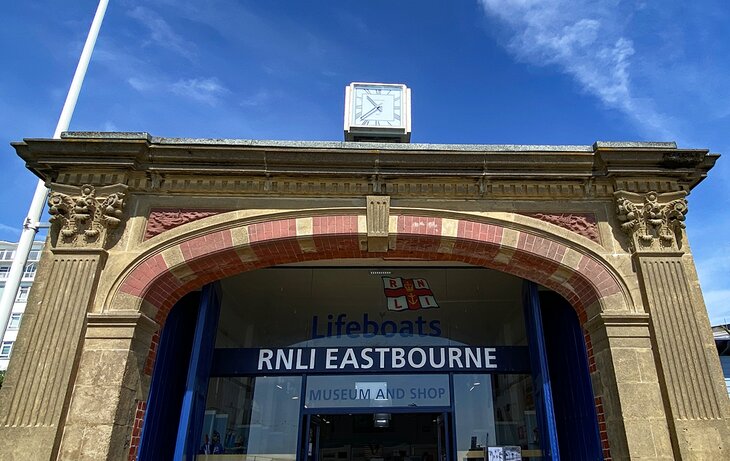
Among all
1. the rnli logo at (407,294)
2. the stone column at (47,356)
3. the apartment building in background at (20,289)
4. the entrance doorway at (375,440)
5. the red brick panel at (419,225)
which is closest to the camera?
the stone column at (47,356)

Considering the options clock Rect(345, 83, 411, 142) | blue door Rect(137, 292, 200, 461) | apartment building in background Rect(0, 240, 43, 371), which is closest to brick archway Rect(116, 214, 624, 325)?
blue door Rect(137, 292, 200, 461)

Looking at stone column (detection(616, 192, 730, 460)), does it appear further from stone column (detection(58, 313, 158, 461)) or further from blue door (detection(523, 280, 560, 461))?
stone column (detection(58, 313, 158, 461))

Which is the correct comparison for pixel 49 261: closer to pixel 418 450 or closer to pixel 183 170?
pixel 183 170

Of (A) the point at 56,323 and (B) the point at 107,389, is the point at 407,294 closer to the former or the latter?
(B) the point at 107,389

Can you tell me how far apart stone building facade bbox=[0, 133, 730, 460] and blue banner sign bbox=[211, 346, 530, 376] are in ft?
5.88

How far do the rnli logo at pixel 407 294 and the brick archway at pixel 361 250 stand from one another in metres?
1.93

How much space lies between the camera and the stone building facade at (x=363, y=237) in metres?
5.12

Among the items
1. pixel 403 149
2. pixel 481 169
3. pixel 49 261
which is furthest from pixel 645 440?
pixel 49 261

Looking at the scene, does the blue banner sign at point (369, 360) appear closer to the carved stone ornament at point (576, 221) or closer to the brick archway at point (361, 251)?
the brick archway at point (361, 251)

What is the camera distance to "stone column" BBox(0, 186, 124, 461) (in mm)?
4730

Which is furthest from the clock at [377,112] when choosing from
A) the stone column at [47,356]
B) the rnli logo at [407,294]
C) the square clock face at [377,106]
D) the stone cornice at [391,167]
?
the stone column at [47,356]

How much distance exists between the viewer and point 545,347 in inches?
273

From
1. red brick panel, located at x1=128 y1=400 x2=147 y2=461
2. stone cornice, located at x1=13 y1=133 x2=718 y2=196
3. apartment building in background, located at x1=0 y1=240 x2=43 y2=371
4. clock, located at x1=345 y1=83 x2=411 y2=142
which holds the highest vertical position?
apartment building in background, located at x1=0 y1=240 x2=43 y2=371

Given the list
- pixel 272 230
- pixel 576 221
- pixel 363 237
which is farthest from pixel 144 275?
pixel 576 221
